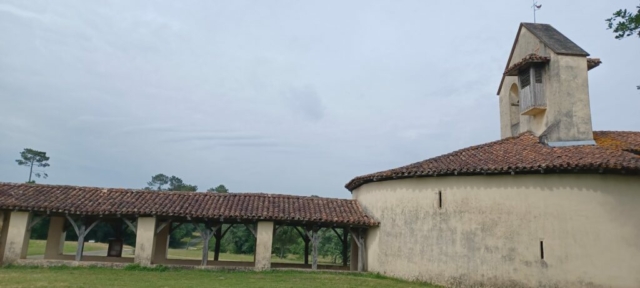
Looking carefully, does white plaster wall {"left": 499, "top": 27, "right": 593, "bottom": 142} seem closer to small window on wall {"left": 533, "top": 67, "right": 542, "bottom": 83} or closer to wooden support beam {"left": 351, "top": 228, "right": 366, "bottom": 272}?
small window on wall {"left": 533, "top": 67, "right": 542, "bottom": 83}

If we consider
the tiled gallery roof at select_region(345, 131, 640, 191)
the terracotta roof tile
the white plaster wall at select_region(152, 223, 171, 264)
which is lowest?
the white plaster wall at select_region(152, 223, 171, 264)

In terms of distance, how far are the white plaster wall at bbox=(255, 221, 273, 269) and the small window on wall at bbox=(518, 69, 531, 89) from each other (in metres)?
12.6

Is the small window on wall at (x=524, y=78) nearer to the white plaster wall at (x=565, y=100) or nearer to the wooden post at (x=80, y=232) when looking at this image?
the white plaster wall at (x=565, y=100)

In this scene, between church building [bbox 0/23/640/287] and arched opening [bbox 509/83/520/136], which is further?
arched opening [bbox 509/83/520/136]

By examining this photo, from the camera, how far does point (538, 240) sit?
13312 mm

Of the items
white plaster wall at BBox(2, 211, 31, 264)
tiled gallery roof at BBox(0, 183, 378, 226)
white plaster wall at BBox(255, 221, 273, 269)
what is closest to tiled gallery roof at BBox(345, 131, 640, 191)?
tiled gallery roof at BBox(0, 183, 378, 226)

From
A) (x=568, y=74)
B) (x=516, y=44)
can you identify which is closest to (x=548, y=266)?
(x=568, y=74)

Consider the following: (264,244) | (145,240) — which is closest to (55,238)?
(145,240)

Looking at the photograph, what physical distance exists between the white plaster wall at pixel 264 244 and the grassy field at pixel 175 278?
1.90 feet

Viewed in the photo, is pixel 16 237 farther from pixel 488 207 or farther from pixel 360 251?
pixel 488 207

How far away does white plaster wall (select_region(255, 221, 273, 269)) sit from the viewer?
1803cm

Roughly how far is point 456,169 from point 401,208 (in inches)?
126

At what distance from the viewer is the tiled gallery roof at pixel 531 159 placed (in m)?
12.6

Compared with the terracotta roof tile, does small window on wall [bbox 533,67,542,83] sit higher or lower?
lower
